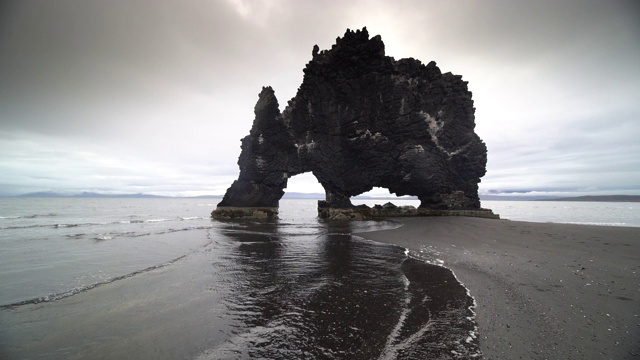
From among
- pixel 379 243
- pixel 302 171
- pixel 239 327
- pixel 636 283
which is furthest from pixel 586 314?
pixel 302 171

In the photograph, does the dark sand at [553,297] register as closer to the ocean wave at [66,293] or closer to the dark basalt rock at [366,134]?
the ocean wave at [66,293]

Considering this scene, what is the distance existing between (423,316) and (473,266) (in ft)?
18.2

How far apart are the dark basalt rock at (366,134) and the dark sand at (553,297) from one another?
24404 millimetres

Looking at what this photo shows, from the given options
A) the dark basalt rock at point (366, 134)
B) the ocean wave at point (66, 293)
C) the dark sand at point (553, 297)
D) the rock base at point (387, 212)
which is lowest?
the ocean wave at point (66, 293)

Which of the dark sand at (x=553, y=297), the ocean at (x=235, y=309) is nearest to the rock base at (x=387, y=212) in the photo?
the dark sand at (x=553, y=297)

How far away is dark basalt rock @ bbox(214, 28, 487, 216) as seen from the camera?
36.7 m

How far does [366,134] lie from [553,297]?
33631 mm

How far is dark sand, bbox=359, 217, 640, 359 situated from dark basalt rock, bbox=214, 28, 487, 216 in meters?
24.4

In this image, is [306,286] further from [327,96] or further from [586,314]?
[327,96]

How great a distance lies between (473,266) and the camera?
9.66 metres

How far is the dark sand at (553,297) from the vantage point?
4.20 m

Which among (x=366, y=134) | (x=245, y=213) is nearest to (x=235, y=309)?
(x=366, y=134)

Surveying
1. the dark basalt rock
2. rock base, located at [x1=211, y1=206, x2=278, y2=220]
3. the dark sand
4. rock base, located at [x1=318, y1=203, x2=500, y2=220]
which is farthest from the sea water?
rock base, located at [x1=211, y1=206, x2=278, y2=220]

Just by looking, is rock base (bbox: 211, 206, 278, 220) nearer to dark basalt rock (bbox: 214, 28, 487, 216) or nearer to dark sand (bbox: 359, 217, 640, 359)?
dark basalt rock (bbox: 214, 28, 487, 216)
